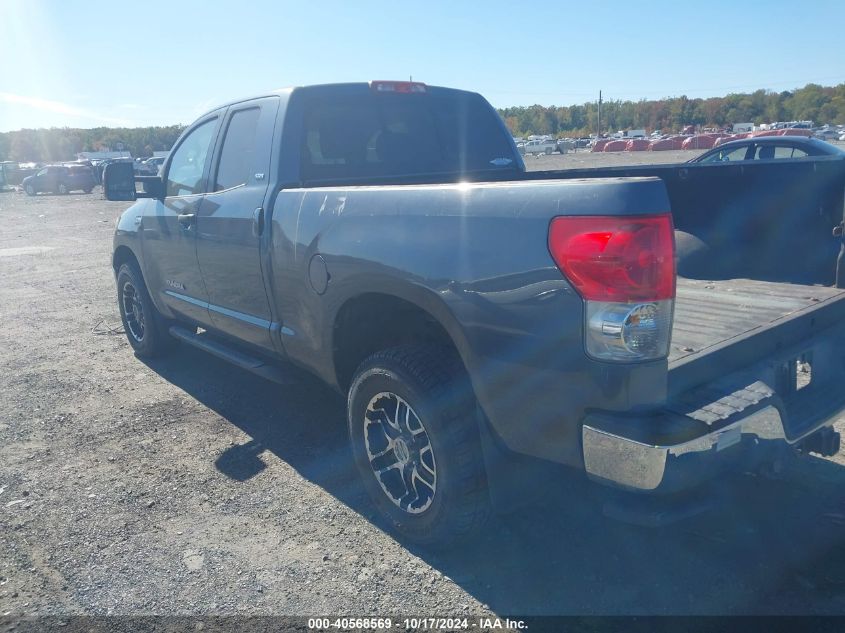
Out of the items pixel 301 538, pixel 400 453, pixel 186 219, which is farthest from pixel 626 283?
pixel 186 219

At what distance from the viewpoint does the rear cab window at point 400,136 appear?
14.4 ft

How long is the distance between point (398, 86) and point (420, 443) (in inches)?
101

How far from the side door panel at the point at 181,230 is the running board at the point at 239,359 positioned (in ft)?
0.52

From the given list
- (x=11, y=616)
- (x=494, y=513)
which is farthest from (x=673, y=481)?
(x=11, y=616)

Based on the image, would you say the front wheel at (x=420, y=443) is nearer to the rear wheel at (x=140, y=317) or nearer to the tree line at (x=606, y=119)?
the rear wheel at (x=140, y=317)

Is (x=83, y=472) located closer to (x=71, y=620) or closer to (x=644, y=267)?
(x=71, y=620)

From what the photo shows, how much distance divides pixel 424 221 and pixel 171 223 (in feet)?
9.62

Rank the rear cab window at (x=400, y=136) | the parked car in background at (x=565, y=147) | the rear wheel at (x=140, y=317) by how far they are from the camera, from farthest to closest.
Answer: the parked car in background at (x=565, y=147) < the rear wheel at (x=140, y=317) < the rear cab window at (x=400, y=136)

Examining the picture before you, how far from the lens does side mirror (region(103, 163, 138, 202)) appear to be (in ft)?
17.8

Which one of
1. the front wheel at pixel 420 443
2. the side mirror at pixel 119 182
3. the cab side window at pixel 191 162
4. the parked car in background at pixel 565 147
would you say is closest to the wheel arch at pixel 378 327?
the front wheel at pixel 420 443

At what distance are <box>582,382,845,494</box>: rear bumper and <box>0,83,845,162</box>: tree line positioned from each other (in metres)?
89.9

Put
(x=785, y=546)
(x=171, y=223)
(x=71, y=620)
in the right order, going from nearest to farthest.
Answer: (x=71, y=620)
(x=785, y=546)
(x=171, y=223)

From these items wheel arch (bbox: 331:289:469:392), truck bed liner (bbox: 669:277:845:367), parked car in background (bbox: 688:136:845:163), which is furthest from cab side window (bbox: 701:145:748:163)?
wheel arch (bbox: 331:289:469:392)

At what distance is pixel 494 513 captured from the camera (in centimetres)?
313
